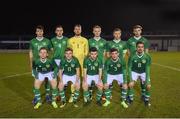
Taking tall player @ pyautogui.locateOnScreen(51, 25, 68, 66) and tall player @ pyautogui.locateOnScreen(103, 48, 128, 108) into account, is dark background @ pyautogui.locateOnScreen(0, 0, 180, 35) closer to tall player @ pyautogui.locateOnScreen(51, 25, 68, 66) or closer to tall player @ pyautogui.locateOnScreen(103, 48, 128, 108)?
tall player @ pyautogui.locateOnScreen(51, 25, 68, 66)

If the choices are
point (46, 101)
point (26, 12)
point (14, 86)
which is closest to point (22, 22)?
point (26, 12)

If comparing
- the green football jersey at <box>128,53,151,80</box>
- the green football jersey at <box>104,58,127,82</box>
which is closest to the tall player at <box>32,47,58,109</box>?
the green football jersey at <box>104,58,127,82</box>

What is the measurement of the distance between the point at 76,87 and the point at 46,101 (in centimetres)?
101

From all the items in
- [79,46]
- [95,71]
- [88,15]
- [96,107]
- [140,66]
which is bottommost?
[96,107]

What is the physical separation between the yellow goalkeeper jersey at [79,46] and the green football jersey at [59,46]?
0.60ft

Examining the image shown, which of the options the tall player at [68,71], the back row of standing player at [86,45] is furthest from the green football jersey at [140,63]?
the tall player at [68,71]

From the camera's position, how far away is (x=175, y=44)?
4153cm

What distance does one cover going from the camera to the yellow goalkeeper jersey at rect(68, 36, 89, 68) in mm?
7969

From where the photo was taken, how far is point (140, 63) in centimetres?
710

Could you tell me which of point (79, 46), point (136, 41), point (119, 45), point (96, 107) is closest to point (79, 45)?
point (79, 46)

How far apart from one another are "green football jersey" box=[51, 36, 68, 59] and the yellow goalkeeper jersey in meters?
0.18

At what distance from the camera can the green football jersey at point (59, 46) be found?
25.8ft

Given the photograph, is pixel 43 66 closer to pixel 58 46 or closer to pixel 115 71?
pixel 58 46

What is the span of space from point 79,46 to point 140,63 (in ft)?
5.62
